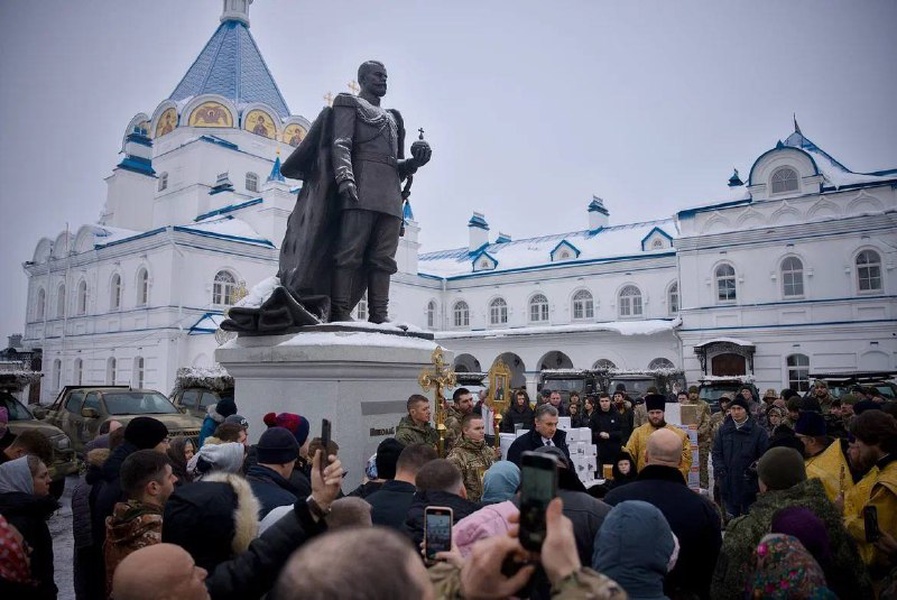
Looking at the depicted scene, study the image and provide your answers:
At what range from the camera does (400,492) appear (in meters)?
3.47

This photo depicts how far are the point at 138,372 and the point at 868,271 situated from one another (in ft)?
110

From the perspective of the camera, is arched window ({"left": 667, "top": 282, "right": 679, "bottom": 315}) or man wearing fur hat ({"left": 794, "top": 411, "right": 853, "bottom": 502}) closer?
man wearing fur hat ({"left": 794, "top": 411, "right": 853, "bottom": 502})

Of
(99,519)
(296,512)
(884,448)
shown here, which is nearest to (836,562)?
(884,448)

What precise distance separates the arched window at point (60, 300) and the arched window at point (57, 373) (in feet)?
8.67

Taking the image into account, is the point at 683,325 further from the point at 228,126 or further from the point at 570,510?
the point at 228,126

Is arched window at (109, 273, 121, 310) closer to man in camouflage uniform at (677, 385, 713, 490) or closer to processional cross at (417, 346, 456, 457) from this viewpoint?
man in camouflage uniform at (677, 385, 713, 490)

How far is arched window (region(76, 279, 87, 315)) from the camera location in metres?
33.8

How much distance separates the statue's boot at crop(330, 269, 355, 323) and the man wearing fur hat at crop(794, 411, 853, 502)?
415cm

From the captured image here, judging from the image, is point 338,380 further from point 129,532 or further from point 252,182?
point 252,182

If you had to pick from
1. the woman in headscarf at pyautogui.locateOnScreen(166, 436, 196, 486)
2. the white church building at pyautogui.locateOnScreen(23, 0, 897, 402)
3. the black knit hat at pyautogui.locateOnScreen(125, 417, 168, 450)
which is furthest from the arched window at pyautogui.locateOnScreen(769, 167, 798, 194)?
the black knit hat at pyautogui.locateOnScreen(125, 417, 168, 450)

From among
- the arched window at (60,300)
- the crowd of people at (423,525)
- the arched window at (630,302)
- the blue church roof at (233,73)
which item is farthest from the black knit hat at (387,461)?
the blue church roof at (233,73)

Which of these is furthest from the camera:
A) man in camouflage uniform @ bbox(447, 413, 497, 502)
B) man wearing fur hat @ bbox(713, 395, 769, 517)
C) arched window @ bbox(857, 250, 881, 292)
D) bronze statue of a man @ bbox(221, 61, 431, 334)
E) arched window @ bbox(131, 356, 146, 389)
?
arched window @ bbox(131, 356, 146, 389)

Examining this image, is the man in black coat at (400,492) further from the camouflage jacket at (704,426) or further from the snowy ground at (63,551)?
the camouflage jacket at (704,426)

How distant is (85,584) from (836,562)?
4570 millimetres
